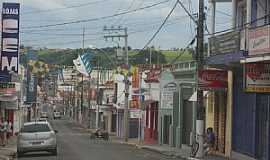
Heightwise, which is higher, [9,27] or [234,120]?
[9,27]

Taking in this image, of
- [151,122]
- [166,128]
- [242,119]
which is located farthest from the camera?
[151,122]

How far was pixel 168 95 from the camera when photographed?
51.8 metres

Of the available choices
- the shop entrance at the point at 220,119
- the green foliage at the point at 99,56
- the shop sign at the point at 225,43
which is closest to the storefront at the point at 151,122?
the shop entrance at the point at 220,119

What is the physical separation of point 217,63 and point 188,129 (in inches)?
566

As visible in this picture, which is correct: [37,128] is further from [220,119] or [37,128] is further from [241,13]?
[241,13]

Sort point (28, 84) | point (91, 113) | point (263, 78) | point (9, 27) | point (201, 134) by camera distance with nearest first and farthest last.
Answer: point (263, 78) → point (201, 134) → point (9, 27) → point (28, 84) → point (91, 113)

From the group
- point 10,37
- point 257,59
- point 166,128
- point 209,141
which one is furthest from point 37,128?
point 166,128

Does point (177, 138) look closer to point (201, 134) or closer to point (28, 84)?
point (201, 134)

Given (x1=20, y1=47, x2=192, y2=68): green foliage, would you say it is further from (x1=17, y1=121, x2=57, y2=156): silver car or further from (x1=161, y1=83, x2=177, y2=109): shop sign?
(x1=17, y1=121, x2=57, y2=156): silver car

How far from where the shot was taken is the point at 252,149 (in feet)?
104

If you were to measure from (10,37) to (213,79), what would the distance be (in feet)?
45.9

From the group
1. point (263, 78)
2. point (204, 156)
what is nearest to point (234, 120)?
point (204, 156)

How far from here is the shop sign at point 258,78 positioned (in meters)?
26.3

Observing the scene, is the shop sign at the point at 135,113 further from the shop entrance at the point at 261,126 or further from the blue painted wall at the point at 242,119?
the shop entrance at the point at 261,126
